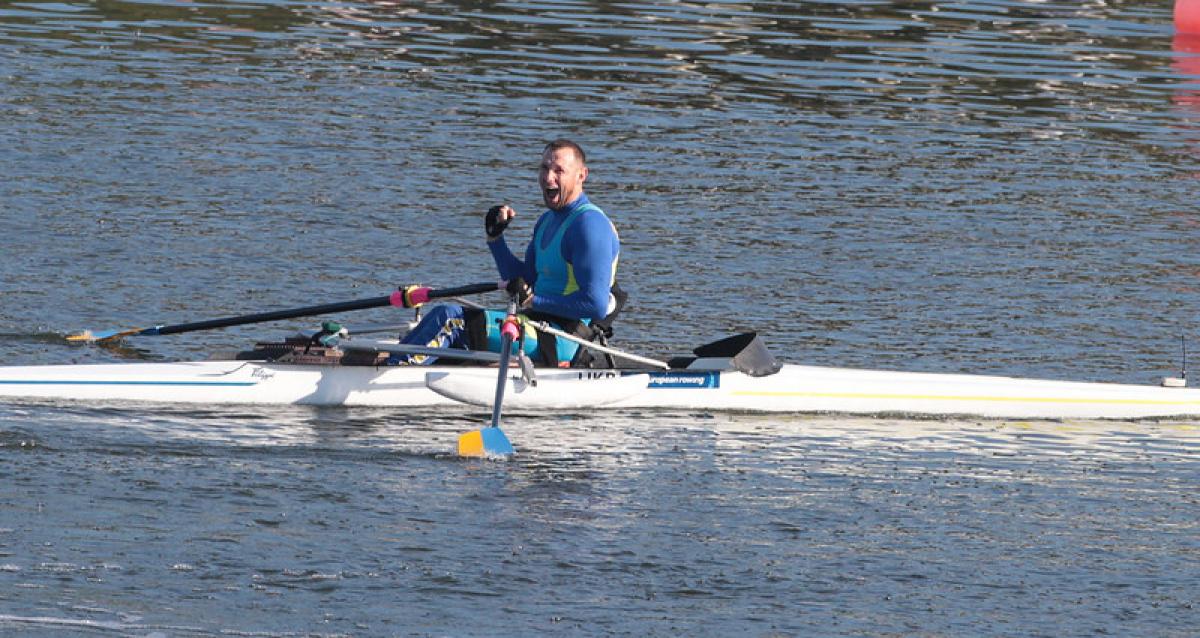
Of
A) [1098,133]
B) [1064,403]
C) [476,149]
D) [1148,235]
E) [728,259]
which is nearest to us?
[1064,403]

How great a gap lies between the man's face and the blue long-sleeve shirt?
2.6 inches

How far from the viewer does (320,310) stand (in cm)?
1287

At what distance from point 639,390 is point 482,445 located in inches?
59.0

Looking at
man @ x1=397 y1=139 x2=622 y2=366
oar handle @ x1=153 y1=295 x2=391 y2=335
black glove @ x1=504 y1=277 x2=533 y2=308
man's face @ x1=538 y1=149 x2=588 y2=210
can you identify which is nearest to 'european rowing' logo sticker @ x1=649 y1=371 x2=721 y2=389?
man @ x1=397 y1=139 x2=622 y2=366

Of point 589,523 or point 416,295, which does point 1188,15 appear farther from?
point 589,523

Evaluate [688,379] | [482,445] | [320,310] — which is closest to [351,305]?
[320,310]

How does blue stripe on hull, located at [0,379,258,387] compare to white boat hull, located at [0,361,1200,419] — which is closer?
blue stripe on hull, located at [0,379,258,387]

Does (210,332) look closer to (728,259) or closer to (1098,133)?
(728,259)

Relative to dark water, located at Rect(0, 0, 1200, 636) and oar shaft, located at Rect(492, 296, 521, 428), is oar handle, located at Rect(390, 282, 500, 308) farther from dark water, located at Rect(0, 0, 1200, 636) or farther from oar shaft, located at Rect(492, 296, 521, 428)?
dark water, located at Rect(0, 0, 1200, 636)

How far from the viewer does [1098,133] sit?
1013 inches

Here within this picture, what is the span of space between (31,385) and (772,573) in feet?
15.7

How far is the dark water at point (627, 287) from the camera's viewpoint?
9469 mm

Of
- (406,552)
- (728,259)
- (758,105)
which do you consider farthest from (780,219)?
(406,552)

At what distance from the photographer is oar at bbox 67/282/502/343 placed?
40.9 ft
